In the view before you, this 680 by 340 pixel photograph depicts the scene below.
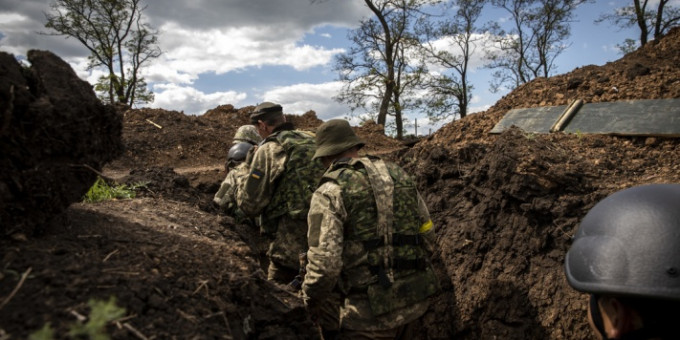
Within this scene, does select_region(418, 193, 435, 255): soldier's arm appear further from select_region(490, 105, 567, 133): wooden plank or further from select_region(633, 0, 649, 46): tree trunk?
select_region(633, 0, 649, 46): tree trunk

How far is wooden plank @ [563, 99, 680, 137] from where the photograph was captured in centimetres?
700

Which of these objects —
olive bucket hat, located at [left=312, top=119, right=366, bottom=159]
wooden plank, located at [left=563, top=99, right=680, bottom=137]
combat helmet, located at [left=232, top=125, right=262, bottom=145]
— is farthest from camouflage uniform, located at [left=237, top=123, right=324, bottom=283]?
wooden plank, located at [left=563, top=99, right=680, bottom=137]

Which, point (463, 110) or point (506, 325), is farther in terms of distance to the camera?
point (463, 110)

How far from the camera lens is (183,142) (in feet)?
51.2

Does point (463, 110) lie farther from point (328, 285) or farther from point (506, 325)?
point (328, 285)

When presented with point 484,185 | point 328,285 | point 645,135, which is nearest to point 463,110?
point 645,135

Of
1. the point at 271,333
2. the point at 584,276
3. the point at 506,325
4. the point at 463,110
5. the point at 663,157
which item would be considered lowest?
the point at 506,325

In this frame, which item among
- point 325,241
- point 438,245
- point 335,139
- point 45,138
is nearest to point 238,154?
point 335,139

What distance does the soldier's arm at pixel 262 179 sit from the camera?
412cm

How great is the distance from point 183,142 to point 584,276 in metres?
15.3

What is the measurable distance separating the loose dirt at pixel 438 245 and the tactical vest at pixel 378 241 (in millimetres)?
595

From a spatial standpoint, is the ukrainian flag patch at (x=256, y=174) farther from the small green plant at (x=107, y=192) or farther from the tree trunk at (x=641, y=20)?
the tree trunk at (x=641, y=20)

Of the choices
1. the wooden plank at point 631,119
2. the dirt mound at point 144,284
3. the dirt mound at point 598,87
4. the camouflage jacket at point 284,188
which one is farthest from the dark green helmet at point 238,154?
the dirt mound at point 598,87

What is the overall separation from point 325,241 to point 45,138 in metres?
1.66
